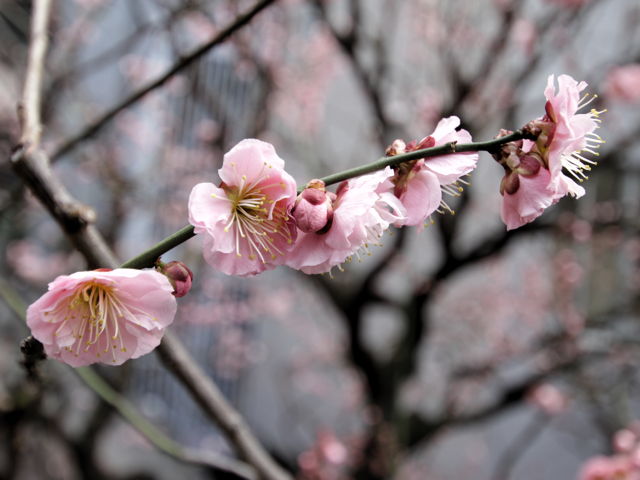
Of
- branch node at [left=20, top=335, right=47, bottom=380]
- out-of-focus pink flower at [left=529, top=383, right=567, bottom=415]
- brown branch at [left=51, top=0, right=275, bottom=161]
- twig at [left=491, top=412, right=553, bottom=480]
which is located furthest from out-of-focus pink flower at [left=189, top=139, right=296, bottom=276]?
twig at [left=491, top=412, right=553, bottom=480]

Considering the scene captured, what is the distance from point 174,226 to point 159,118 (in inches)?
33.4

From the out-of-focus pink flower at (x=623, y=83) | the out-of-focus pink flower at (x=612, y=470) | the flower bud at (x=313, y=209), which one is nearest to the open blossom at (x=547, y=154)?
the flower bud at (x=313, y=209)

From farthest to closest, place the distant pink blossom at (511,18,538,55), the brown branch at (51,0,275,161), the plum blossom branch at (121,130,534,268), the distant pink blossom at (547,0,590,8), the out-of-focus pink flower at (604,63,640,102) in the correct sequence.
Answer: the distant pink blossom at (511,18,538,55)
the out-of-focus pink flower at (604,63,640,102)
the distant pink blossom at (547,0,590,8)
the brown branch at (51,0,275,161)
the plum blossom branch at (121,130,534,268)

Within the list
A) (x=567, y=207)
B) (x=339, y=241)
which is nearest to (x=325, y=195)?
(x=339, y=241)

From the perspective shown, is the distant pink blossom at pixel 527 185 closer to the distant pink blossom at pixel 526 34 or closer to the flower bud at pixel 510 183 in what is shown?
the flower bud at pixel 510 183

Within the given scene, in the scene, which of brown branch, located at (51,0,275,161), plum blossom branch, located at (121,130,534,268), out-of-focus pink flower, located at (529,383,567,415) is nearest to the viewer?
plum blossom branch, located at (121,130,534,268)

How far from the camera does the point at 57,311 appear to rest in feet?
1.35

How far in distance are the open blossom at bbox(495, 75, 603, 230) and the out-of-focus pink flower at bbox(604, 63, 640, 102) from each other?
2.53 m

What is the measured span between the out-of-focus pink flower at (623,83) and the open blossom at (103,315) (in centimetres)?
275

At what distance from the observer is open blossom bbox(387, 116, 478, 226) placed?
42cm

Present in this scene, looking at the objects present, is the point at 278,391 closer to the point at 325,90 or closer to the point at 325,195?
the point at 325,90

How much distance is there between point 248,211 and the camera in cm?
45

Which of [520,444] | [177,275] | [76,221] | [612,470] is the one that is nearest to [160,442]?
[76,221]

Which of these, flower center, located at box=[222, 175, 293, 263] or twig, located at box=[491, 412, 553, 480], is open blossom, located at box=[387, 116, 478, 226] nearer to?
flower center, located at box=[222, 175, 293, 263]
